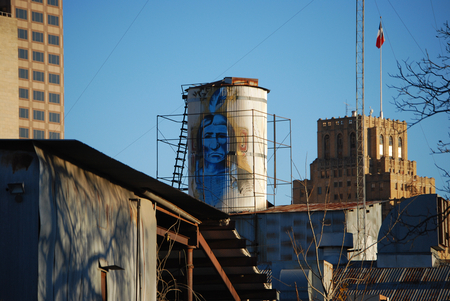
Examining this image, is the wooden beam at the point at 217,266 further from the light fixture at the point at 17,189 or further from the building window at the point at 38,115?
the building window at the point at 38,115

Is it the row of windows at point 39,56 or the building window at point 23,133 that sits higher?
the row of windows at point 39,56

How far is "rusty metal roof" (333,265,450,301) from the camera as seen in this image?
27.0m

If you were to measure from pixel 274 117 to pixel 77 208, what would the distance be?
33.0 m

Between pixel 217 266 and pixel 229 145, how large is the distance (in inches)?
913

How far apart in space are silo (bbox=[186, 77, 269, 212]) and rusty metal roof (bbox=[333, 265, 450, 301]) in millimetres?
12196

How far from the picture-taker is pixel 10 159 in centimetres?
948

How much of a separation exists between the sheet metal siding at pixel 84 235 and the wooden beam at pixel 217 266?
9.73 feet

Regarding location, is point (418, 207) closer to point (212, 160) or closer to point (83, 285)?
point (212, 160)

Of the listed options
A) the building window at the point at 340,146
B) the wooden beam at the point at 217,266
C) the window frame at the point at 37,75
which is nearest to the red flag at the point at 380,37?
the window frame at the point at 37,75

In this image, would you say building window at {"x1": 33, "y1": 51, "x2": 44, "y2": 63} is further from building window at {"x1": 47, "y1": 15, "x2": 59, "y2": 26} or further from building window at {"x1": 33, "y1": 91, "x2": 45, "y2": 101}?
building window at {"x1": 47, "y1": 15, "x2": 59, "y2": 26}

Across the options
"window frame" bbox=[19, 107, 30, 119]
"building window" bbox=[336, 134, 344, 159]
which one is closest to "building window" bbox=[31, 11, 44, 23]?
"window frame" bbox=[19, 107, 30, 119]

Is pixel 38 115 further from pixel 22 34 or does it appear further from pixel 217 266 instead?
pixel 217 266

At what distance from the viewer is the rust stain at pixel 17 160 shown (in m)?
9.47

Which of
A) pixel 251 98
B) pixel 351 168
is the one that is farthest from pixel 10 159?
pixel 351 168
